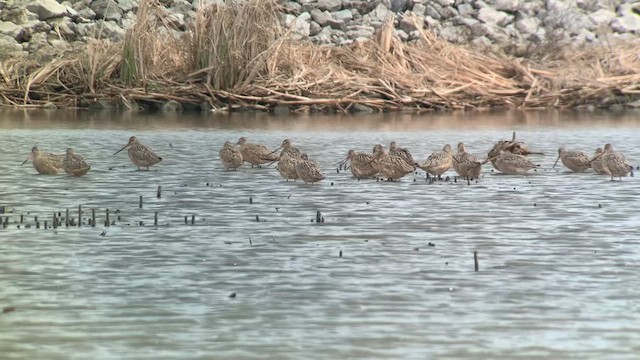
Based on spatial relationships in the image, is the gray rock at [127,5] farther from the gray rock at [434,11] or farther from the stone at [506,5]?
the stone at [506,5]

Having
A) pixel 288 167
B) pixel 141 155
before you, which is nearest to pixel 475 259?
pixel 288 167

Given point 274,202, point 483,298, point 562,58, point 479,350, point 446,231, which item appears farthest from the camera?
point 562,58

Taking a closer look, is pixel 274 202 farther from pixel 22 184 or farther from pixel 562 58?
A: pixel 562 58

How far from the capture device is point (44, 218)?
12641 mm

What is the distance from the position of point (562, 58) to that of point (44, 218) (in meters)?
21.6

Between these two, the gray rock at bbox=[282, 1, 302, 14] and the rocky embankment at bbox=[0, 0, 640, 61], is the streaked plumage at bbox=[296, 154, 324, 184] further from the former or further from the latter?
the gray rock at bbox=[282, 1, 302, 14]

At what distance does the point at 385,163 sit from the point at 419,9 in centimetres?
2072

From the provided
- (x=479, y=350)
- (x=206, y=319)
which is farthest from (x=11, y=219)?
(x=479, y=350)

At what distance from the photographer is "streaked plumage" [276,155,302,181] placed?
15.8 metres

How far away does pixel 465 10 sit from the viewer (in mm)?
36438

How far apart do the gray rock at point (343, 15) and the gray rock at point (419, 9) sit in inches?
63.3

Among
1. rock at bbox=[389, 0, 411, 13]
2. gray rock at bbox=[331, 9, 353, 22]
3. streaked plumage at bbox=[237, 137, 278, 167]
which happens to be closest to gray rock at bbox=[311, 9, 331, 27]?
gray rock at bbox=[331, 9, 353, 22]

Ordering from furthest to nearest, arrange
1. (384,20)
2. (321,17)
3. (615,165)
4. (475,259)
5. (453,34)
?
(321,17) → (453,34) → (384,20) → (615,165) → (475,259)

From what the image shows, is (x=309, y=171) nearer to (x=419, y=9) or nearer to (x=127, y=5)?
(x=127, y=5)
